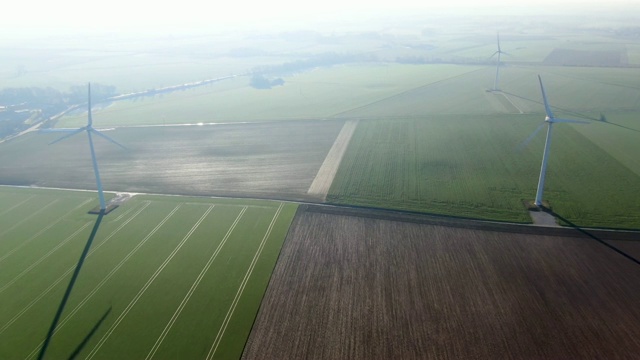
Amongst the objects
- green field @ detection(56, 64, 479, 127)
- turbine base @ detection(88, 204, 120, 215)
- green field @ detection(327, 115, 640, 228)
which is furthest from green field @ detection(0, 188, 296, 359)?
green field @ detection(56, 64, 479, 127)


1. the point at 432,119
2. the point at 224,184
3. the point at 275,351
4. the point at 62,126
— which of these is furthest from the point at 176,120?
the point at 275,351

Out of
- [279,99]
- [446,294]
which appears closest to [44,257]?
[446,294]

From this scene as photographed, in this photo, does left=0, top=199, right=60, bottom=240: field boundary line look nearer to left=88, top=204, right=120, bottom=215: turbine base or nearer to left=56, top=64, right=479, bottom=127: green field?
left=88, top=204, right=120, bottom=215: turbine base

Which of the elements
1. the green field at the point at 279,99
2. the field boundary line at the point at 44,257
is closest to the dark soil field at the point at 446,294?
the field boundary line at the point at 44,257

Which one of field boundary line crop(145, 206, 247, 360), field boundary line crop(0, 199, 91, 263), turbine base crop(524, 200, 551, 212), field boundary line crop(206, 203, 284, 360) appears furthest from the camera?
turbine base crop(524, 200, 551, 212)

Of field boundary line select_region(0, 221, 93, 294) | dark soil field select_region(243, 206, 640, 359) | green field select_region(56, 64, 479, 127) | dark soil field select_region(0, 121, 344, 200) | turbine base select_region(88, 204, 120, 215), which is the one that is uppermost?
green field select_region(56, 64, 479, 127)

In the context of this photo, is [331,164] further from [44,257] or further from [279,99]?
[279,99]
